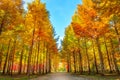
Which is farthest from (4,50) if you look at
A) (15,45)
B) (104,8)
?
(104,8)

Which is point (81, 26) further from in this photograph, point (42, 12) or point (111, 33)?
point (42, 12)

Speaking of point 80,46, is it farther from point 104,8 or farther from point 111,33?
point 104,8

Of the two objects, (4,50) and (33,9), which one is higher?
(33,9)

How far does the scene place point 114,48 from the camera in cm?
3055

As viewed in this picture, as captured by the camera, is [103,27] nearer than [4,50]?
Yes

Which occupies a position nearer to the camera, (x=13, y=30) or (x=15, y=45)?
(x=13, y=30)

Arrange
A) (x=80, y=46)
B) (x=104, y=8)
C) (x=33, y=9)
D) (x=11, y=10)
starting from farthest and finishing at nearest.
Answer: (x=80, y=46) < (x=33, y=9) < (x=11, y=10) < (x=104, y=8)

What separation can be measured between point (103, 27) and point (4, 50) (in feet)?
64.3

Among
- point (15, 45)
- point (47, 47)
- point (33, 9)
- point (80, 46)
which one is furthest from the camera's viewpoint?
point (47, 47)

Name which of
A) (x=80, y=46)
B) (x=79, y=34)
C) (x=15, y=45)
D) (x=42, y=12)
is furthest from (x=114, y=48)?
(x=15, y=45)

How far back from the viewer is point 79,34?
23609 millimetres

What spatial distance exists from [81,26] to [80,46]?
41.2 ft

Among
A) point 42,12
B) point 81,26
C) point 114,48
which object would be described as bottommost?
point 114,48

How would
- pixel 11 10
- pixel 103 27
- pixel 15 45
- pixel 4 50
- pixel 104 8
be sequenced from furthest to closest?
pixel 4 50 < pixel 15 45 < pixel 103 27 < pixel 11 10 < pixel 104 8
